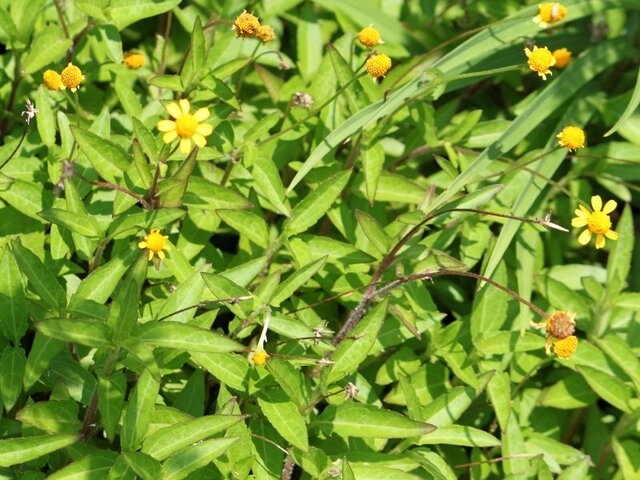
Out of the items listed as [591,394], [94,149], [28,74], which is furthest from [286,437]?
[28,74]

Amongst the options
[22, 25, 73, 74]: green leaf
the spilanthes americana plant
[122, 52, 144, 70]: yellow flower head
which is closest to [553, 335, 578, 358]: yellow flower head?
the spilanthes americana plant

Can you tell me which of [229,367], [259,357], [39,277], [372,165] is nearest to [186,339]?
[259,357]

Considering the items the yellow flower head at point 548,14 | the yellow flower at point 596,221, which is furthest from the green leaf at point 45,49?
the yellow flower at point 596,221

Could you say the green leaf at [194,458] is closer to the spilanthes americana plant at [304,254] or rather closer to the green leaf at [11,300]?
the spilanthes americana plant at [304,254]

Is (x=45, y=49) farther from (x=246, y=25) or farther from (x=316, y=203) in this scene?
(x=316, y=203)

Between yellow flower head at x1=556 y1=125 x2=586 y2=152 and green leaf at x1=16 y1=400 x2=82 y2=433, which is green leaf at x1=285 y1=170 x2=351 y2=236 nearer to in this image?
yellow flower head at x1=556 y1=125 x2=586 y2=152

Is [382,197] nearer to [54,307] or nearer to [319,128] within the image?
[319,128]
